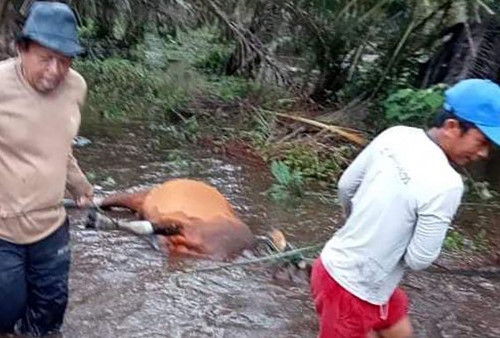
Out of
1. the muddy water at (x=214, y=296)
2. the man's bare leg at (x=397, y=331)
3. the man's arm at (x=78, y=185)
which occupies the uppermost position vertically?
the man's arm at (x=78, y=185)

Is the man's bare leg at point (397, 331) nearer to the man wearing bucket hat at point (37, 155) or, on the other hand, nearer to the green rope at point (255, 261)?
the man wearing bucket hat at point (37, 155)

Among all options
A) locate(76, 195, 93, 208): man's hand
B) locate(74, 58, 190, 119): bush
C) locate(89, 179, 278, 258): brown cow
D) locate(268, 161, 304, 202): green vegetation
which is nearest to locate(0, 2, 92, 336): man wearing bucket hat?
locate(76, 195, 93, 208): man's hand

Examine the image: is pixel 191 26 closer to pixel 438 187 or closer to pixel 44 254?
pixel 44 254

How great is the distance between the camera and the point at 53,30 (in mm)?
3861

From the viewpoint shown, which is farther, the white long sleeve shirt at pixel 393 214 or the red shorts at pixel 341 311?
the red shorts at pixel 341 311

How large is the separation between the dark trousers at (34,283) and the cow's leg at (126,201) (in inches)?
98.0

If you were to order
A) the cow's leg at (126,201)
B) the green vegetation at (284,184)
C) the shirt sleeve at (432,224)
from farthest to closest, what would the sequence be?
the green vegetation at (284,184), the cow's leg at (126,201), the shirt sleeve at (432,224)

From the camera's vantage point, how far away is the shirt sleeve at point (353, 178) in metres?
3.65

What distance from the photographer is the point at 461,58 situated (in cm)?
1016

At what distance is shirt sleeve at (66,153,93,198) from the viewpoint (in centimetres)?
443

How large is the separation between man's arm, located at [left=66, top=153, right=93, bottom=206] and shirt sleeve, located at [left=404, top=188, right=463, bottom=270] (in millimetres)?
1768

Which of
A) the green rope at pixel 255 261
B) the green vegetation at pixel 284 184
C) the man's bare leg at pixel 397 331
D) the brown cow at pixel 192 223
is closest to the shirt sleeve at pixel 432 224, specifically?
the man's bare leg at pixel 397 331

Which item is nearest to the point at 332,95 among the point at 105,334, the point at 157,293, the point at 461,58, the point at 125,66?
the point at 461,58

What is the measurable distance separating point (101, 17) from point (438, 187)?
9.38 meters
